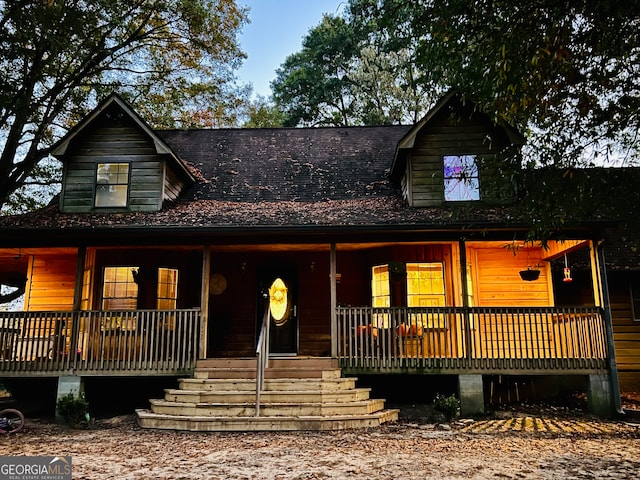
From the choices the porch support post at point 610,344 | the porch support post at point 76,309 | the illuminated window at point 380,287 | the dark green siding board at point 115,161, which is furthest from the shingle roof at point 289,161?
the porch support post at point 610,344

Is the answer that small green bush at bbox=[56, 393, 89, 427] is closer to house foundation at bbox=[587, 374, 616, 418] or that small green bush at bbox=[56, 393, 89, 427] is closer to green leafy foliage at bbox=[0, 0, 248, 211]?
green leafy foliage at bbox=[0, 0, 248, 211]

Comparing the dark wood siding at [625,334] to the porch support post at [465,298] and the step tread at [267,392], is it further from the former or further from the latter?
the step tread at [267,392]

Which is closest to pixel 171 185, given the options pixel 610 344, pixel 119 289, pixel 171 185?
pixel 171 185

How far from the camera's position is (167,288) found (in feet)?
40.0

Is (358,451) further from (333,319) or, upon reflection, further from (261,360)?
(333,319)

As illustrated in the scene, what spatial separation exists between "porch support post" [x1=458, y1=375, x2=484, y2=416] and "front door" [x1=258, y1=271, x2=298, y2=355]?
423 cm

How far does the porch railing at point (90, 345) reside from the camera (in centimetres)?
1016

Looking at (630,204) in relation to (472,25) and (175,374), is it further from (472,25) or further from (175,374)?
(175,374)

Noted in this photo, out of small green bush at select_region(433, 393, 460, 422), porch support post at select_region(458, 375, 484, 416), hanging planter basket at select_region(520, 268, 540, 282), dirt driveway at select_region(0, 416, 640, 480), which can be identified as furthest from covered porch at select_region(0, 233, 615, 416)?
dirt driveway at select_region(0, 416, 640, 480)

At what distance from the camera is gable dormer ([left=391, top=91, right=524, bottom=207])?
11867 mm

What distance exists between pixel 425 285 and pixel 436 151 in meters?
3.14

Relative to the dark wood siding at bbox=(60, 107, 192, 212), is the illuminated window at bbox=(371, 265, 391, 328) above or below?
below

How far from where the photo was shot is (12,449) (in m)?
7.09

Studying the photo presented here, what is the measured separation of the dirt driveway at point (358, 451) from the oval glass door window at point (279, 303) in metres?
4.49
